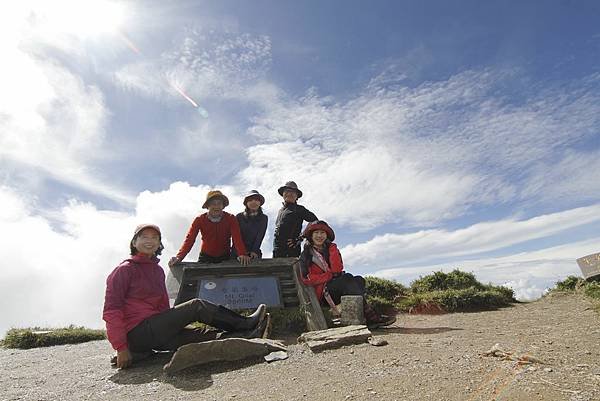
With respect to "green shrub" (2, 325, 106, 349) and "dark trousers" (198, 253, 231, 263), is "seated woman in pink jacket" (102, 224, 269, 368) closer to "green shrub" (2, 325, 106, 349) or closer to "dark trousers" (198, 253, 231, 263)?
"dark trousers" (198, 253, 231, 263)

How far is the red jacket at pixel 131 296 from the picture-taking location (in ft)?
15.8

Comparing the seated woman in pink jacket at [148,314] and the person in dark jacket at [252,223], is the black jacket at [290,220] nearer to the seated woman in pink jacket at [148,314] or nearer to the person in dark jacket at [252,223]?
the person in dark jacket at [252,223]

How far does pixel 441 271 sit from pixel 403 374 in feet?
32.1

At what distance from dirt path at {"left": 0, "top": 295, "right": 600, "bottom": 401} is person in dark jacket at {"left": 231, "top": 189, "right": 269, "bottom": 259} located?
134 inches

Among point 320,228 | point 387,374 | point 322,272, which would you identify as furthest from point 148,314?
point 320,228

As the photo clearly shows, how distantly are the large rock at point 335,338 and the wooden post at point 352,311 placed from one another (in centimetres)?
82

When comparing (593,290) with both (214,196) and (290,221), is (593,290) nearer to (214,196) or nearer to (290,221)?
(290,221)

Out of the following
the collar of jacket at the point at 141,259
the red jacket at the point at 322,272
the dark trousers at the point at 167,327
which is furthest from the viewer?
the red jacket at the point at 322,272

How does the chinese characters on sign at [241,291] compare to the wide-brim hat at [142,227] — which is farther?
the chinese characters on sign at [241,291]

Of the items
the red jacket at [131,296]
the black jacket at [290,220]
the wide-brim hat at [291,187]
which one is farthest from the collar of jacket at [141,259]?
the wide-brim hat at [291,187]

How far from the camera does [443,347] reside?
173 inches

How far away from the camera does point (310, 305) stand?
6.52 m

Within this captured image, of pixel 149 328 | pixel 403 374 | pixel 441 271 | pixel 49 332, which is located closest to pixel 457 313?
pixel 441 271

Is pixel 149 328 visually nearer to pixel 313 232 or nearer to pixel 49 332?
pixel 313 232
